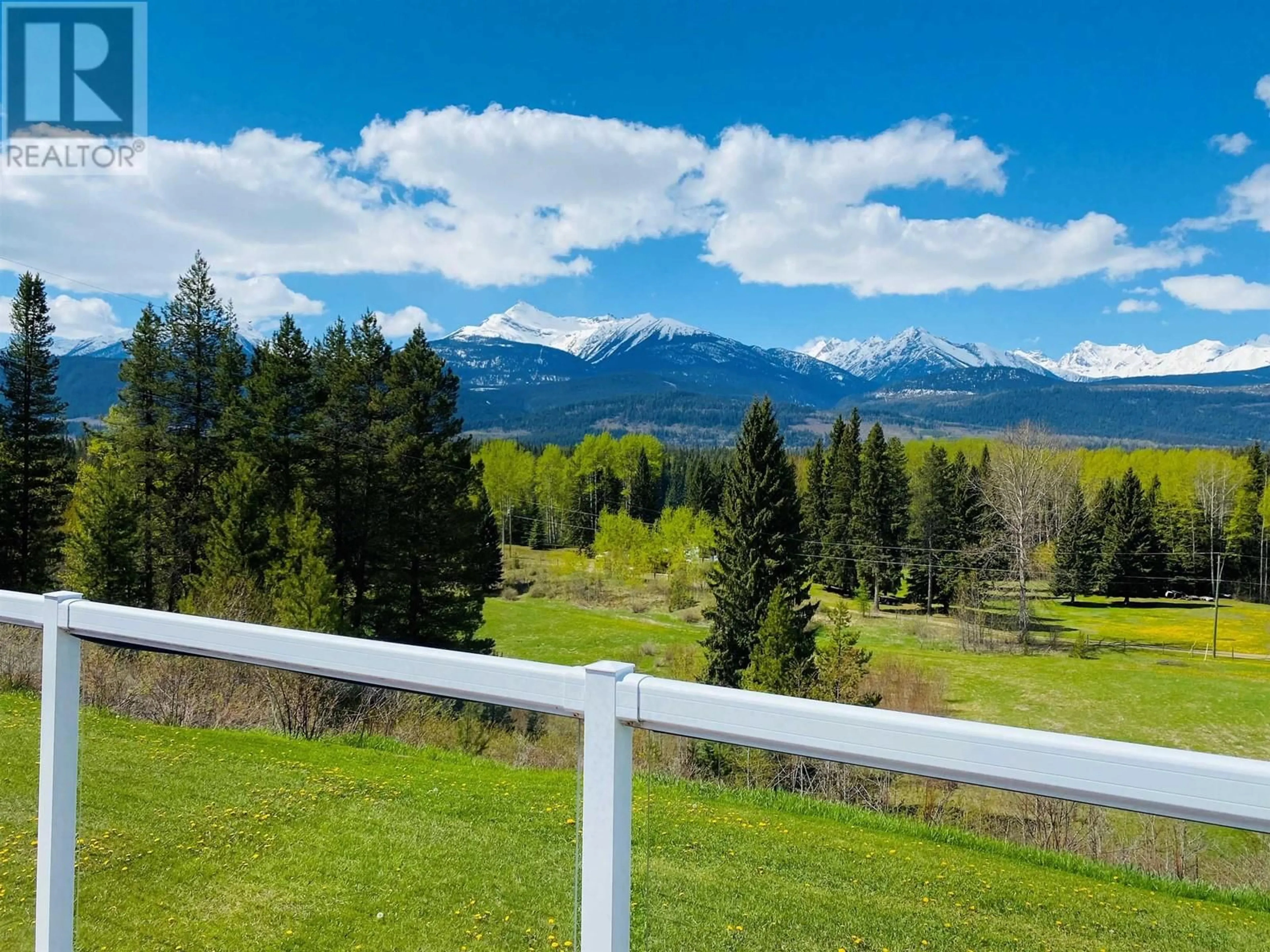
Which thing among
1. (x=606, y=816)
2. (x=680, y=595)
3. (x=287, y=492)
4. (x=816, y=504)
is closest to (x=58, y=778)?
(x=606, y=816)

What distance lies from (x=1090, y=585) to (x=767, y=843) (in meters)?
58.5

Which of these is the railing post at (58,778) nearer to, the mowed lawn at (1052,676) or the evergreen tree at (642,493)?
the mowed lawn at (1052,676)

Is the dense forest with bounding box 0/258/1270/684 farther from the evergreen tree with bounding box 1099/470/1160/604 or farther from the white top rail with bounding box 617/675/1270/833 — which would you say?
the evergreen tree with bounding box 1099/470/1160/604

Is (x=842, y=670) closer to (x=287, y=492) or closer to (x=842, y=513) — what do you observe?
(x=287, y=492)

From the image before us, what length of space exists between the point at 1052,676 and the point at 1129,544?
2337 cm

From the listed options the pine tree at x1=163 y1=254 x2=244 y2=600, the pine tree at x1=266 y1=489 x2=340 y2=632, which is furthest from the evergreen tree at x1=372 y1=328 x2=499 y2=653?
the pine tree at x1=163 y1=254 x2=244 y2=600

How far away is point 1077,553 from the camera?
52281mm

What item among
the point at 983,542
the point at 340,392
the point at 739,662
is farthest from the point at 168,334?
the point at 983,542

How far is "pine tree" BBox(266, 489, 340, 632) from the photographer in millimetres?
20812

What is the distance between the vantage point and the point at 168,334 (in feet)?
87.2

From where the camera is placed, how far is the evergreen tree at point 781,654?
25078 millimetres

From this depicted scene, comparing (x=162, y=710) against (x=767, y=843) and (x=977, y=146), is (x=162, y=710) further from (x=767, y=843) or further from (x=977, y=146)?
(x=977, y=146)

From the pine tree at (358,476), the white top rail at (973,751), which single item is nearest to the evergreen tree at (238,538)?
the pine tree at (358,476)

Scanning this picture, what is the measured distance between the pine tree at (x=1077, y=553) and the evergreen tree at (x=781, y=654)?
102ft
